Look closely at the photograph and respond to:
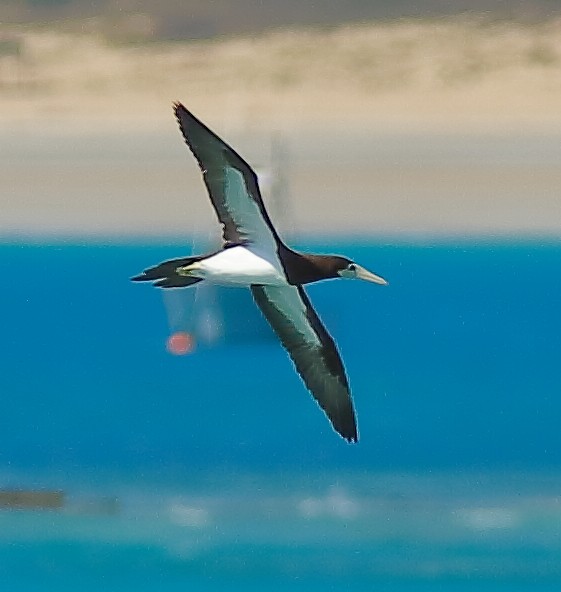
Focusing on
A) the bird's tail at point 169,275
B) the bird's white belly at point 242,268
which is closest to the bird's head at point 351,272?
the bird's white belly at point 242,268

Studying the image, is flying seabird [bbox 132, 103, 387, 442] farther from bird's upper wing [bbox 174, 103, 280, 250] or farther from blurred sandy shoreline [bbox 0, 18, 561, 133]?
blurred sandy shoreline [bbox 0, 18, 561, 133]

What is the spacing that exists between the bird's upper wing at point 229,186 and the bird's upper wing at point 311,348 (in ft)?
1.96

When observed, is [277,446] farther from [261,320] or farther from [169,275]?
[169,275]

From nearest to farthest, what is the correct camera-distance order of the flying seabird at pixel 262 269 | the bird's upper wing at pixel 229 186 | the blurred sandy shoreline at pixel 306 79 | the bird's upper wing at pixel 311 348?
1. the bird's upper wing at pixel 229 186
2. the flying seabird at pixel 262 269
3. the bird's upper wing at pixel 311 348
4. the blurred sandy shoreline at pixel 306 79

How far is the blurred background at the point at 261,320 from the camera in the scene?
1184 cm

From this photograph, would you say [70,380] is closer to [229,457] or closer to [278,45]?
[229,457]

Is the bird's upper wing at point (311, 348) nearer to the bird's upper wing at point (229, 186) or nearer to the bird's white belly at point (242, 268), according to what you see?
the bird's white belly at point (242, 268)

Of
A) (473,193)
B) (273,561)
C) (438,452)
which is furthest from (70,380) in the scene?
(473,193)

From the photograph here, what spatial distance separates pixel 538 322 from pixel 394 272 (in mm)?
2860

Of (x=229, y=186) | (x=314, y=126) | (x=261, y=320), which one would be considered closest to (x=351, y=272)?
(x=229, y=186)

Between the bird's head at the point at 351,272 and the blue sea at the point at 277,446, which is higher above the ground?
the blue sea at the point at 277,446

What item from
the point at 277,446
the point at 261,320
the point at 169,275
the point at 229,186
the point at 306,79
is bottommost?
the point at 169,275

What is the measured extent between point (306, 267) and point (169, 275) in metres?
0.69

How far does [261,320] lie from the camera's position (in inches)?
559
